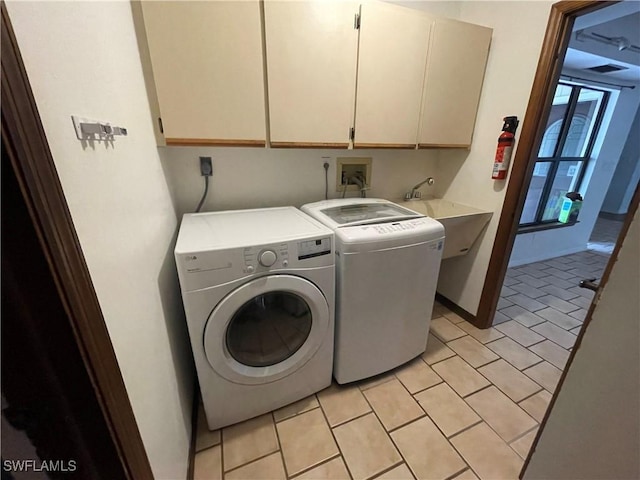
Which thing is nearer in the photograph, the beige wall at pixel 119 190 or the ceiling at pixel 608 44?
the beige wall at pixel 119 190

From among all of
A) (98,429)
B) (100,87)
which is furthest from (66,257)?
(100,87)

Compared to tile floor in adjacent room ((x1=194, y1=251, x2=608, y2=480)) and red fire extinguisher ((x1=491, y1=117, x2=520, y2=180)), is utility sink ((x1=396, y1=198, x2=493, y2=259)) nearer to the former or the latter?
red fire extinguisher ((x1=491, y1=117, x2=520, y2=180))

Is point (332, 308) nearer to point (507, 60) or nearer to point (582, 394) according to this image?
point (582, 394)

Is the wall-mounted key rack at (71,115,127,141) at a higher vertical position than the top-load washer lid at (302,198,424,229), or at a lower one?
higher

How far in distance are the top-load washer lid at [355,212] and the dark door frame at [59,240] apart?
0.96m

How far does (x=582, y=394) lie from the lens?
0.84m

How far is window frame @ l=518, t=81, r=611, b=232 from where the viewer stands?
9.27ft

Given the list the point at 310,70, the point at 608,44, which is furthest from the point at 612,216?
the point at 310,70

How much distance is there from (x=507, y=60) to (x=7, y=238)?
226cm

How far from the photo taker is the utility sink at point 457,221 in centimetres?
173

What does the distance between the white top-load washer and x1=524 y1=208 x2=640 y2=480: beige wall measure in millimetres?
668

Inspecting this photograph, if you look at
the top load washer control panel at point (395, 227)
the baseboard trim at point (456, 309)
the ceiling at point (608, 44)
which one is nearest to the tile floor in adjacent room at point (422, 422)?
the baseboard trim at point (456, 309)

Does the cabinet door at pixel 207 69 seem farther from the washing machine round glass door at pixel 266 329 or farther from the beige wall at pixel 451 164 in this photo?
the washing machine round glass door at pixel 266 329

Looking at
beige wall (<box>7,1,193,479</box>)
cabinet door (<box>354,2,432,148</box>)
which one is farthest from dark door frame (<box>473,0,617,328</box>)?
beige wall (<box>7,1,193,479</box>)
